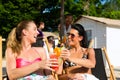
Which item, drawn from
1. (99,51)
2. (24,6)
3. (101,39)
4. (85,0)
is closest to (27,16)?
(24,6)

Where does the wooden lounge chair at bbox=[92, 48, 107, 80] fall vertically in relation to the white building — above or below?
above

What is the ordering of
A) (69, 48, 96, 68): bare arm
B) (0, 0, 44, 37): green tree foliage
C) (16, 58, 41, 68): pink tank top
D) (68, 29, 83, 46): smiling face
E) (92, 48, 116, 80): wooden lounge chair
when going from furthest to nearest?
A: (0, 0, 44, 37): green tree foliage → (92, 48, 116, 80): wooden lounge chair → (68, 29, 83, 46): smiling face → (69, 48, 96, 68): bare arm → (16, 58, 41, 68): pink tank top

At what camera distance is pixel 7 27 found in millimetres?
42875

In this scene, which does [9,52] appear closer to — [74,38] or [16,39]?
[16,39]

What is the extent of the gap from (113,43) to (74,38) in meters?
23.1

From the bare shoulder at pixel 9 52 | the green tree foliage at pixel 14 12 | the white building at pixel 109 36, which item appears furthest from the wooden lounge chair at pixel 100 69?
the green tree foliage at pixel 14 12

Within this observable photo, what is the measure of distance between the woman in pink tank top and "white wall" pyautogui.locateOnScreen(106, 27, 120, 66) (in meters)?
23.5

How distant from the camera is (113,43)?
27.8m

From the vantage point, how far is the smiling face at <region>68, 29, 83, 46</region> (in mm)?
5016

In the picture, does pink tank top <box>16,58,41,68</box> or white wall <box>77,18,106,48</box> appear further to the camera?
white wall <box>77,18,106,48</box>

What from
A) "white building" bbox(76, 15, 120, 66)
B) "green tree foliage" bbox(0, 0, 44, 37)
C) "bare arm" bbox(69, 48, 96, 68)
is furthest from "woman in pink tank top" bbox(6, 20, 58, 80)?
"green tree foliage" bbox(0, 0, 44, 37)

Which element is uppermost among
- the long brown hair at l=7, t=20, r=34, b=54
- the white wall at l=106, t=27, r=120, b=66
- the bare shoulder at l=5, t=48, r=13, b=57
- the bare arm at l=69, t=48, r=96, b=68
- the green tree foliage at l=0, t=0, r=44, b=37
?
the long brown hair at l=7, t=20, r=34, b=54

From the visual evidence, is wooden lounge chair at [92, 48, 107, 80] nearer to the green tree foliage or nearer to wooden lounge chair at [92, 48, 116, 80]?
wooden lounge chair at [92, 48, 116, 80]

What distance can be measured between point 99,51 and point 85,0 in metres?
45.9
